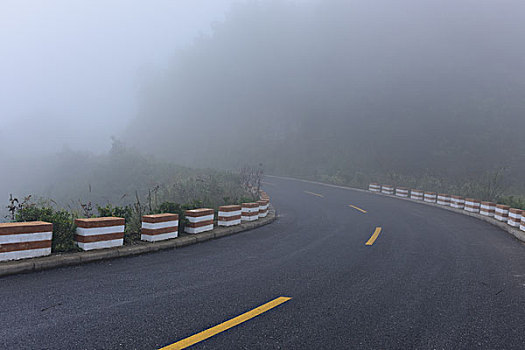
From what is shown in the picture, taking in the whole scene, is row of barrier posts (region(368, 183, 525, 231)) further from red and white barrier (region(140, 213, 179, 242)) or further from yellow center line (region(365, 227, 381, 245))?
red and white barrier (region(140, 213, 179, 242))

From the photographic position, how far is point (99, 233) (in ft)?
21.7

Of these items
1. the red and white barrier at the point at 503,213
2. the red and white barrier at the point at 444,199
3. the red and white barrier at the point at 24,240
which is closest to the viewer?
the red and white barrier at the point at 24,240

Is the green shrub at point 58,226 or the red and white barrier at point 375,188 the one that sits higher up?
the green shrub at point 58,226

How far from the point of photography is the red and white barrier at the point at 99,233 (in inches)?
252

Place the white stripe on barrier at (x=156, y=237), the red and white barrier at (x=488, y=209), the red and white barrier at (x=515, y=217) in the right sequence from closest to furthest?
1. the white stripe on barrier at (x=156, y=237)
2. the red and white barrier at (x=515, y=217)
3. the red and white barrier at (x=488, y=209)

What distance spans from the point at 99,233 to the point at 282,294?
392 centimetres

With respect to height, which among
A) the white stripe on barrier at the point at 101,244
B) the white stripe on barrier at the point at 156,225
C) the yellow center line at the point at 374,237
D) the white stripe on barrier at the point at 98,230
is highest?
the white stripe on barrier at the point at 98,230

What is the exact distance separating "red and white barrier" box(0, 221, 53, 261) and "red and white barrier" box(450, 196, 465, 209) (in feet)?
63.2

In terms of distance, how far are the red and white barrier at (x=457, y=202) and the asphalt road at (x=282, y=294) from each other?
11.8 meters

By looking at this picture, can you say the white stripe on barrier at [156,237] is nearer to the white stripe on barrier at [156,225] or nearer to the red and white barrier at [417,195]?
the white stripe on barrier at [156,225]

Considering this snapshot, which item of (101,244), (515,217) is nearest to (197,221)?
(101,244)

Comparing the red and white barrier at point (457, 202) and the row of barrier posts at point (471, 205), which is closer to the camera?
the row of barrier posts at point (471, 205)

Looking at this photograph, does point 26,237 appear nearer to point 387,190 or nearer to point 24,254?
point 24,254

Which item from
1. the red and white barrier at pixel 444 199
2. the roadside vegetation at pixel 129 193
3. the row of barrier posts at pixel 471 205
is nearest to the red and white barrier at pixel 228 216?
the roadside vegetation at pixel 129 193
